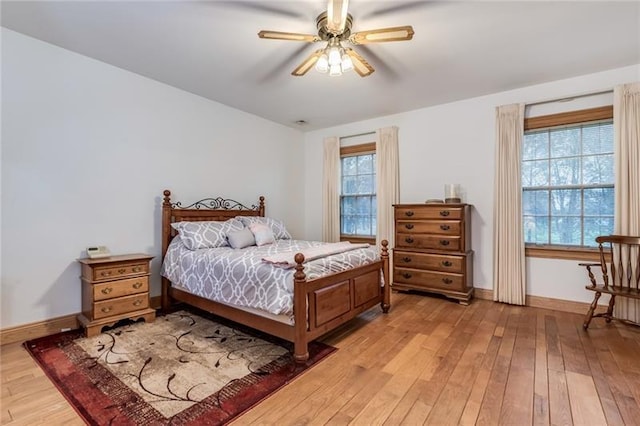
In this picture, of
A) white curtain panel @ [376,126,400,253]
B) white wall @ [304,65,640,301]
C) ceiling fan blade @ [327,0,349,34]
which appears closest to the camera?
ceiling fan blade @ [327,0,349,34]

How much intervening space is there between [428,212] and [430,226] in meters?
0.18

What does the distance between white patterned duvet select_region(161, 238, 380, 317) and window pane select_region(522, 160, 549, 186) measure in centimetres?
223

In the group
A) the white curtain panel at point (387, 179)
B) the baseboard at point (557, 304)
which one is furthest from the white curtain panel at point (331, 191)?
the baseboard at point (557, 304)

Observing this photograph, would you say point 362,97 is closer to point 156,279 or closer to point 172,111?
point 172,111

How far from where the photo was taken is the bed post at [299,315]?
2.23 m

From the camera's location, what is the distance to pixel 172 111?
3.71 m

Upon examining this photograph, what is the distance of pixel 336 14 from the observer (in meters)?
1.98

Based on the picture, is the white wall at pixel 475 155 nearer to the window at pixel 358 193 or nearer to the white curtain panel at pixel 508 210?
the white curtain panel at pixel 508 210

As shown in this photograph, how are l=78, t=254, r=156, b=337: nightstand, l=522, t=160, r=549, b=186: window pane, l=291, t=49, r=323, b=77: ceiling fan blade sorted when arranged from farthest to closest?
l=522, t=160, r=549, b=186: window pane → l=78, t=254, r=156, b=337: nightstand → l=291, t=49, r=323, b=77: ceiling fan blade

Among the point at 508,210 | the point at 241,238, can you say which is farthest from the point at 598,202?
the point at 241,238

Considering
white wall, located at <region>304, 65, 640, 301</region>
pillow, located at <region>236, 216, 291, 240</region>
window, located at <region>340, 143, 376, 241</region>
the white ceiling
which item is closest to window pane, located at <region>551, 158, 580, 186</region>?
white wall, located at <region>304, 65, 640, 301</region>

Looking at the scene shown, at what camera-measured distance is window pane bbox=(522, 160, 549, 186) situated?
365cm

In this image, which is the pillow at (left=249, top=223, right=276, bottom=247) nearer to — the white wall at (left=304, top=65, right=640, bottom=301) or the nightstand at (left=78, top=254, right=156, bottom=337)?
the nightstand at (left=78, top=254, right=156, bottom=337)

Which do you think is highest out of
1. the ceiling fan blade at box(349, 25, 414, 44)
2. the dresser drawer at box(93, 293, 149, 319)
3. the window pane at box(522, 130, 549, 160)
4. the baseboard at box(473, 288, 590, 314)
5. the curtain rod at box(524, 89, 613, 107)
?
the curtain rod at box(524, 89, 613, 107)
